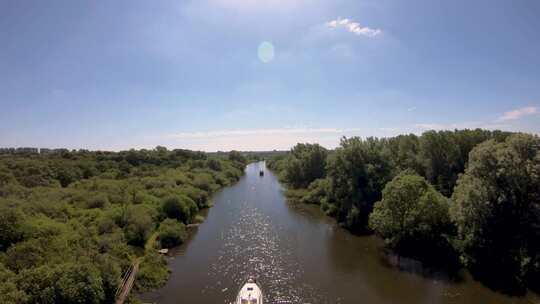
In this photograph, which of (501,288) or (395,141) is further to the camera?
(395,141)

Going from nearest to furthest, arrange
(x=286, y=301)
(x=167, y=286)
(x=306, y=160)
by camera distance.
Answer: (x=286, y=301), (x=167, y=286), (x=306, y=160)

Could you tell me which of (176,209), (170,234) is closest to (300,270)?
(170,234)

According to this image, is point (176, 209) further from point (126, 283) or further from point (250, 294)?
point (250, 294)

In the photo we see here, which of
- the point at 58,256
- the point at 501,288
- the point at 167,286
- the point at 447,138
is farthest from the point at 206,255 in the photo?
the point at 447,138

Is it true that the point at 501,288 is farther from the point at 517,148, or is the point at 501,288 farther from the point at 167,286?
the point at 167,286

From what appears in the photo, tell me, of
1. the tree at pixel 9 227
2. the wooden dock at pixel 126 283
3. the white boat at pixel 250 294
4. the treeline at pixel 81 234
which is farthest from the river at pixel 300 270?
the tree at pixel 9 227

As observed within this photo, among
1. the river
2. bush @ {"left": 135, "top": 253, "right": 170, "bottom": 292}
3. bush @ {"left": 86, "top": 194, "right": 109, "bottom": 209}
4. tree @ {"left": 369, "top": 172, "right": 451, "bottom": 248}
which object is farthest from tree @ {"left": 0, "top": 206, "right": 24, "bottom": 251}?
tree @ {"left": 369, "top": 172, "right": 451, "bottom": 248}

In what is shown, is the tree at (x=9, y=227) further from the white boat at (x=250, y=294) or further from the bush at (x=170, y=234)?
the white boat at (x=250, y=294)
